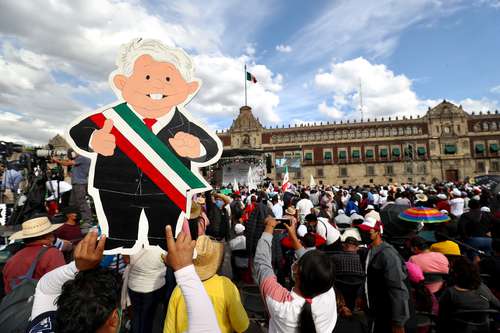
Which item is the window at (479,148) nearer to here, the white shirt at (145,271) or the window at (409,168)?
the window at (409,168)

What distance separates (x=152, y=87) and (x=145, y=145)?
421mm

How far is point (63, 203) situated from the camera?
6254 millimetres


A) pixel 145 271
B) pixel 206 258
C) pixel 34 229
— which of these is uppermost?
pixel 34 229

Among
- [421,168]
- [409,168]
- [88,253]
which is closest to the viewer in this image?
[88,253]

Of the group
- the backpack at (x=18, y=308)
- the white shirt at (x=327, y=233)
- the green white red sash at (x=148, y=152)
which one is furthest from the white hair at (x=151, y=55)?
the white shirt at (x=327, y=233)

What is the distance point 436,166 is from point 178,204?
49762 millimetres

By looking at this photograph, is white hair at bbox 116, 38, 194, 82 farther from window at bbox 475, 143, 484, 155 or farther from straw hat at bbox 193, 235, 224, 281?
window at bbox 475, 143, 484, 155

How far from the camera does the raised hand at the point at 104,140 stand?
5.83ft

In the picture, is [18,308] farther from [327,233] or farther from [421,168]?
[421,168]

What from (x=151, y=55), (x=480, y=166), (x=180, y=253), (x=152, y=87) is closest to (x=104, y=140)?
(x=152, y=87)

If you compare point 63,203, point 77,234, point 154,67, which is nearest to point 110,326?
point 154,67

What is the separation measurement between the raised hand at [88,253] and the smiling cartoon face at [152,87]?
0.87m

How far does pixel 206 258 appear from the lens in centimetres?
172

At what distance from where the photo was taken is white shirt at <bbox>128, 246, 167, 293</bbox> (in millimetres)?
2697
